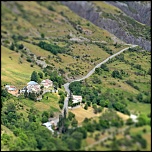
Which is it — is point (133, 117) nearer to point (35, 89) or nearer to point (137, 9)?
point (35, 89)

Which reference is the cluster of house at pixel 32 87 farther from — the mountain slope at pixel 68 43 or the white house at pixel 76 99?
the white house at pixel 76 99

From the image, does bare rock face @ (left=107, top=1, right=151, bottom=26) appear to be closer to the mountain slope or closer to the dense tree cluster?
the mountain slope

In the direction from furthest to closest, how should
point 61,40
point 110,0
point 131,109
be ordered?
point 110,0 < point 61,40 < point 131,109

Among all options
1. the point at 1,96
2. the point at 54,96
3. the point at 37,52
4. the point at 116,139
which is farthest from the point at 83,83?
the point at 116,139

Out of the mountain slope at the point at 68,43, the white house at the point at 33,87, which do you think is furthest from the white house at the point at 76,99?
the mountain slope at the point at 68,43

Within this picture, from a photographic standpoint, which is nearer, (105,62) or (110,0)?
(105,62)

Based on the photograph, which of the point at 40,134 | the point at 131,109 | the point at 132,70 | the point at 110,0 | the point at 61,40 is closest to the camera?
the point at 131,109

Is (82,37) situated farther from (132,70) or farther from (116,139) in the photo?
(116,139)

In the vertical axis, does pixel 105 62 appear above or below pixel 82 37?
below
